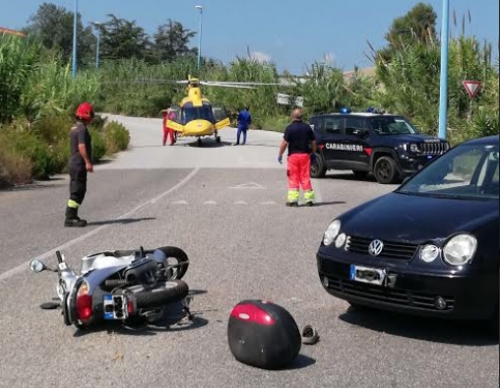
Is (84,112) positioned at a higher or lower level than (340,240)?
higher

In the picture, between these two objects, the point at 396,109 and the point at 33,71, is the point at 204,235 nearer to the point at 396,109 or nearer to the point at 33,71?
the point at 33,71

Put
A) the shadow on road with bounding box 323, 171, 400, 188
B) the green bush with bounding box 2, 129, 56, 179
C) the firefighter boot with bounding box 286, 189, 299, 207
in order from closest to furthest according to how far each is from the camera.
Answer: the firefighter boot with bounding box 286, 189, 299, 207, the shadow on road with bounding box 323, 171, 400, 188, the green bush with bounding box 2, 129, 56, 179

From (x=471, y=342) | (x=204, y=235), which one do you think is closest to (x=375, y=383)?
(x=471, y=342)

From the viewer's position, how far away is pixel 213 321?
22.2 feet

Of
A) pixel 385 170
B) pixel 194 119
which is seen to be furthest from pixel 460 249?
pixel 194 119

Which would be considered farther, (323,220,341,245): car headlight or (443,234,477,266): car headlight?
(323,220,341,245): car headlight

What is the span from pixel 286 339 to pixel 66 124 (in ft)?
84.7

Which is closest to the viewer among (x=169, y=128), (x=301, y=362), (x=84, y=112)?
(x=301, y=362)

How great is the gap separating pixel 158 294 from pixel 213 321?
0.74 metres

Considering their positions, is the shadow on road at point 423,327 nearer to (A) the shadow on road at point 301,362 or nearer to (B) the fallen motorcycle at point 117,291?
(A) the shadow on road at point 301,362

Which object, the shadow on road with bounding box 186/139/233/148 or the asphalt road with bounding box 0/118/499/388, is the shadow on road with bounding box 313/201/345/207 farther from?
the shadow on road with bounding box 186/139/233/148

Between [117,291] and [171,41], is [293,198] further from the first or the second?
[171,41]

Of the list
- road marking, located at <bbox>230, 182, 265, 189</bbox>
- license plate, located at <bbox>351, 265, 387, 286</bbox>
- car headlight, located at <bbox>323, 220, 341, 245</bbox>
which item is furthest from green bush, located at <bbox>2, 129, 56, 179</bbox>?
license plate, located at <bbox>351, 265, 387, 286</bbox>

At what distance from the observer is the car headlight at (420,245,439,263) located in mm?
5887
